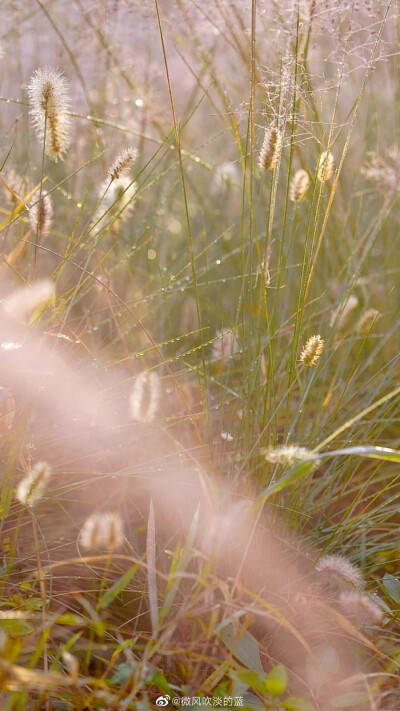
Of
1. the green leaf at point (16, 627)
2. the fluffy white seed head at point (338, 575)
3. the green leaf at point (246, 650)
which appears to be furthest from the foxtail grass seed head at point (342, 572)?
the green leaf at point (16, 627)

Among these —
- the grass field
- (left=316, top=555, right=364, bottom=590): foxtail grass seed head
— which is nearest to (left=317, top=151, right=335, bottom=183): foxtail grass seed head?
the grass field

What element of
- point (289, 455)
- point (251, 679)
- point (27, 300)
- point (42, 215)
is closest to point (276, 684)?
point (251, 679)

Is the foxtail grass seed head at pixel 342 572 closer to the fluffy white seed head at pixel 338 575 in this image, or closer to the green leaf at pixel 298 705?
the fluffy white seed head at pixel 338 575

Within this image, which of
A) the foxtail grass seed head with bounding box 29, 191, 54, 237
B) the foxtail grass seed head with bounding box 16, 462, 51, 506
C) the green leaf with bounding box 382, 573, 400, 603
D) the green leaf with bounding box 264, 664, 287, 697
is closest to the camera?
the green leaf with bounding box 264, 664, 287, 697

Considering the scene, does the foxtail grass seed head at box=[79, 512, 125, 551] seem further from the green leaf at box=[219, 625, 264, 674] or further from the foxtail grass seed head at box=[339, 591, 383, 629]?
the foxtail grass seed head at box=[339, 591, 383, 629]

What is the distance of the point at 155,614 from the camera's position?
0.69 metres

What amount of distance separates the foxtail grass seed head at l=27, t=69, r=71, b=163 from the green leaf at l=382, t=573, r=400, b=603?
2.58 feet

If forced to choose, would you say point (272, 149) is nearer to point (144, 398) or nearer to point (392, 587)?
point (144, 398)

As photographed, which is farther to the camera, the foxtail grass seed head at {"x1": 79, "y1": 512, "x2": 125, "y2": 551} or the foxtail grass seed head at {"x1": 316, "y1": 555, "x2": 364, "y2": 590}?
the foxtail grass seed head at {"x1": 316, "y1": 555, "x2": 364, "y2": 590}

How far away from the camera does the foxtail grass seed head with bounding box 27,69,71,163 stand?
871 millimetres

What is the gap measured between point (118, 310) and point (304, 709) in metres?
0.83

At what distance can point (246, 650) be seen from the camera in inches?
29.0

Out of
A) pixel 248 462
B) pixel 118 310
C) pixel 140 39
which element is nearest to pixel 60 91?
pixel 118 310

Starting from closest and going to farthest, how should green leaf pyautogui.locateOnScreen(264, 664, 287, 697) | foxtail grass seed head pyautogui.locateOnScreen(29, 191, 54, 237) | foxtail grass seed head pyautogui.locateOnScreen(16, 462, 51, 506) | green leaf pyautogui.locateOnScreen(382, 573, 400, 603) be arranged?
green leaf pyautogui.locateOnScreen(264, 664, 287, 697), foxtail grass seed head pyautogui.locateOnScreen(16, 462, 51, 506), green leaf pyautogui.locateOnScreen(382, 573, 400, 603), foxtail grass seed head pyautogui.locateOnScreen(29, 191, 54, 237)
